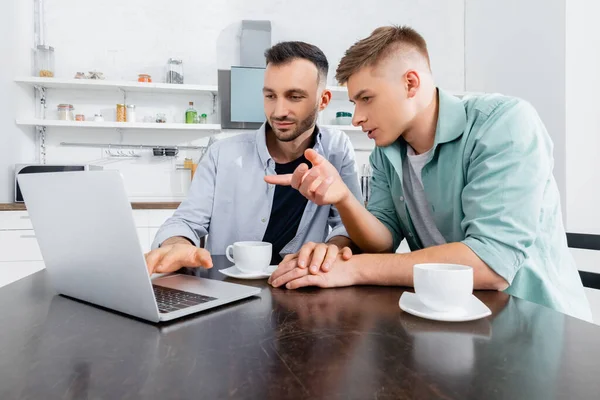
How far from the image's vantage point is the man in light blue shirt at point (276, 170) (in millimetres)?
1574

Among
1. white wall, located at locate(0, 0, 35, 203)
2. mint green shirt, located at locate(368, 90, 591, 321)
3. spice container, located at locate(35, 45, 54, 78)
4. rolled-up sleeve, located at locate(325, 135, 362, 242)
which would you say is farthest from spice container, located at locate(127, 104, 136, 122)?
mint green shirt, located at locate(368, 90, 591, 321)

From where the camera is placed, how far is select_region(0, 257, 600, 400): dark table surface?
0.43 metres

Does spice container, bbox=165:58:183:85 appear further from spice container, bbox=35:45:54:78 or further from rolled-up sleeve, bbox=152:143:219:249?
rolled-up sleeve, bbox=152:143:219:249

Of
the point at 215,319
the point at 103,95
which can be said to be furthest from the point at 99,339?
the point at 103,95

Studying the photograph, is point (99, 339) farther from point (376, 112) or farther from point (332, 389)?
point (376, 112)

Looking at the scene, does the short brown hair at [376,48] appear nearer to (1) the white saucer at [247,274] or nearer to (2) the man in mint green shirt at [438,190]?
(2) the man in mint green shirt at [438,190]

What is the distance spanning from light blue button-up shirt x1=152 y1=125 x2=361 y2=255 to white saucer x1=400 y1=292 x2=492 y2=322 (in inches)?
35.9

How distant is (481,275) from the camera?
0.89 m

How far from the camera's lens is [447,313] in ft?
2.22

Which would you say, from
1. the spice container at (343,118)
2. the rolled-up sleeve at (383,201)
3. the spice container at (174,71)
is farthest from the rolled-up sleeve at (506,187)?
the spice container at (174,71)

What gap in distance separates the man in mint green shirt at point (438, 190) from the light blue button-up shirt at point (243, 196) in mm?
297

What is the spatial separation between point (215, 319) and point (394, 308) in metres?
0.28

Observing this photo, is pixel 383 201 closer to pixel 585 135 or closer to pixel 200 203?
pixel 200 203

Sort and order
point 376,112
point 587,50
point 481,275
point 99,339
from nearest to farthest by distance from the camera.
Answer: point 99,339, point 481,275, point 376,112, point 587,50
